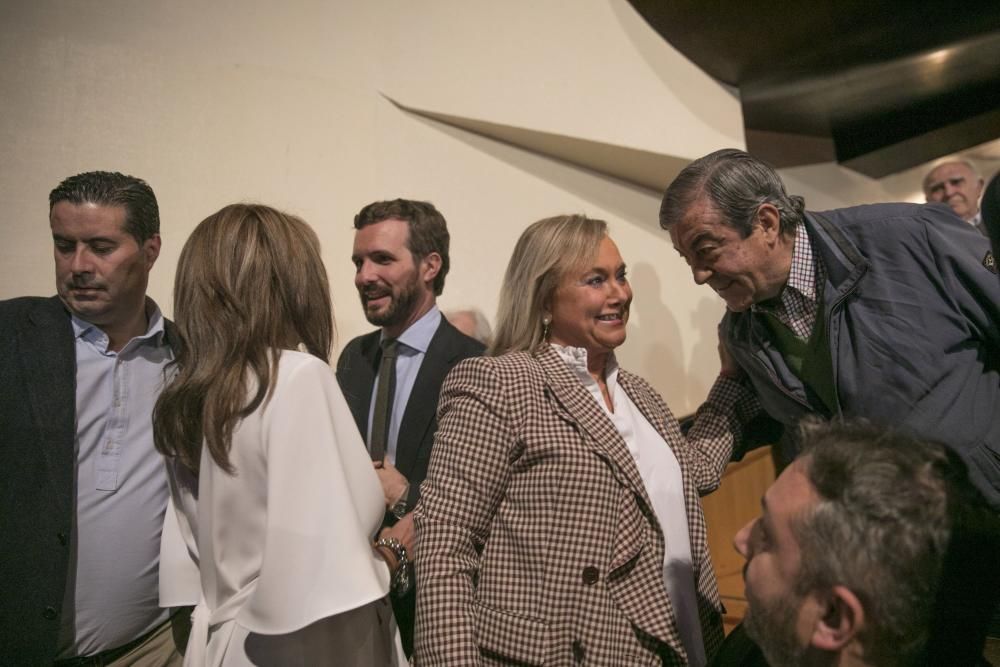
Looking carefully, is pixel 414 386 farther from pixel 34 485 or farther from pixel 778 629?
pixel 778 629

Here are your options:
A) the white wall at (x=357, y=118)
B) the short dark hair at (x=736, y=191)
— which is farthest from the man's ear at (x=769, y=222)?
the white wall at (x=357, y=118)

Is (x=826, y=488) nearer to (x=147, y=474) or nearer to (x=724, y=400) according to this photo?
(x=724, y=400)

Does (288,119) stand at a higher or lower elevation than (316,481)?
higher

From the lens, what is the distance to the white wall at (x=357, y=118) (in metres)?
2.28

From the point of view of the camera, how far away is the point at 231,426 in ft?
4.50

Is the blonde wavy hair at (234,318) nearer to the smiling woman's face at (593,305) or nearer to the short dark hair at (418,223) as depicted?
the smiling woman's face at (593,305)

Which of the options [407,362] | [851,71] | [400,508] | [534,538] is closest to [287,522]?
[534,538]

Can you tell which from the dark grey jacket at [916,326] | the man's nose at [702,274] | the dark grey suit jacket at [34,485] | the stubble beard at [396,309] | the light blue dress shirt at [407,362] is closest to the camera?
the dark grey suit jacket at [34,485]

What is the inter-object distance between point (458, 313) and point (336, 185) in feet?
2.14

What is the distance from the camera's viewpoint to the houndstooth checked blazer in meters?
1.52

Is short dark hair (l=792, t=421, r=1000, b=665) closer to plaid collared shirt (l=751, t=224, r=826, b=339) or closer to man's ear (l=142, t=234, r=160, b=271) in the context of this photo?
plaid collared shirt (l=751, t=224, r=826, b=339)

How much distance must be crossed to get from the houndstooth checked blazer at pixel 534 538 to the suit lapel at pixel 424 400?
1.45ft

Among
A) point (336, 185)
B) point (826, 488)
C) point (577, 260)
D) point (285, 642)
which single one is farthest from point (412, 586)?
point (336, 185)

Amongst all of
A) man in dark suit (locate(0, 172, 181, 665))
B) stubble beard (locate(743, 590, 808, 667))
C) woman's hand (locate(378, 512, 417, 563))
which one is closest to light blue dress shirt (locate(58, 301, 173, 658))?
man in dark suit (locate(0, 172, 181, 665))
